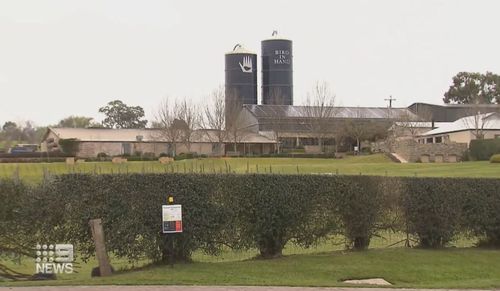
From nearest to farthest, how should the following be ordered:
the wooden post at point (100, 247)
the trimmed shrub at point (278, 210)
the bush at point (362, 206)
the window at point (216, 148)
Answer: the wooden post at point (100, 247) < the trimmed shrub at point (278, 210) < the bush at point (362, 206) < the window at point (216, 148)

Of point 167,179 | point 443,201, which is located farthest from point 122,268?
point 443,201

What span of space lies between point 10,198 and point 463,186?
395 inches

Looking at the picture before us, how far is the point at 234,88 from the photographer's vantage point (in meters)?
89.4

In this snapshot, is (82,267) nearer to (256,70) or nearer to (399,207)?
(399,207)

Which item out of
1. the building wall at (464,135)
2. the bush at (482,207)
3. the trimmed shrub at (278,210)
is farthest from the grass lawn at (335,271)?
the building wall at (464,135)

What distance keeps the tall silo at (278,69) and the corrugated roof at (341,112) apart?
6031mm

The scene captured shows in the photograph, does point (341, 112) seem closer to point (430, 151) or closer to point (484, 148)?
point (430, 151)

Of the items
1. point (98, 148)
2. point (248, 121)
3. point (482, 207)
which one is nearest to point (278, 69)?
point (248, 121)

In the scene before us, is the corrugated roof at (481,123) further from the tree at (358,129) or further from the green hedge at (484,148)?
the green hedge at (484,148)

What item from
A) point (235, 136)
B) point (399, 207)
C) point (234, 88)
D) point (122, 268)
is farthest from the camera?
point (234, 88)

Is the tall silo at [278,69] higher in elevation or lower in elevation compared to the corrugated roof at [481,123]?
higher

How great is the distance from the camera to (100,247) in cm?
1151

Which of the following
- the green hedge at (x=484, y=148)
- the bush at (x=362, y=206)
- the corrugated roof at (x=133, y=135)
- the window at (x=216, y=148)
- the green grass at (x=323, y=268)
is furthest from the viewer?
the corrugated roof at (x=133, y=135)

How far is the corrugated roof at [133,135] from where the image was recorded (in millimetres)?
74250
